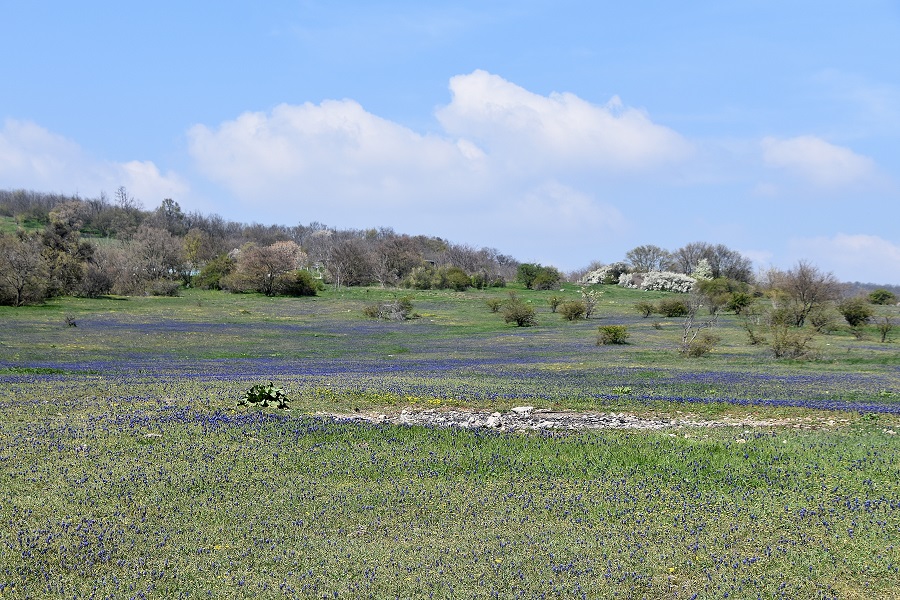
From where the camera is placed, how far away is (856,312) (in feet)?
200

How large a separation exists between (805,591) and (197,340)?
147 ft

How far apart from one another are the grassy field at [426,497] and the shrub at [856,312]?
45855mm

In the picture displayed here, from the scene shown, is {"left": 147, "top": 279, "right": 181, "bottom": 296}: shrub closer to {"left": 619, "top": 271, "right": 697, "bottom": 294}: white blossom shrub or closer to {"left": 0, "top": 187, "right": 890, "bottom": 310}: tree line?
{"left": 0, "top": 187, "right": 890, "bottom": 310}: tree line

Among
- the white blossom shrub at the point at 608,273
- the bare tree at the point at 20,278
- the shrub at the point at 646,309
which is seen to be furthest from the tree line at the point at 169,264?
the shrub at the point at 646,309

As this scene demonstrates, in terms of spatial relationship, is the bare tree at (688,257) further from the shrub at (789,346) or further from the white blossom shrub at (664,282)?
the shrub at (789,346)

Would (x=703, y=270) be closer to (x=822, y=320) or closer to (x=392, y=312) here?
(x=822, y=320)

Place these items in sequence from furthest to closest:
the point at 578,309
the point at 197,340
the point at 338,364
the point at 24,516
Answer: the point at 578,309, the point at 197,340, the point at 338,364, the point at 24,516

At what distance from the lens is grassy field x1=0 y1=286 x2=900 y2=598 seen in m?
7.57

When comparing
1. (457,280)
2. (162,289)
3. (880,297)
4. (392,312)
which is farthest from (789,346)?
(880,297)

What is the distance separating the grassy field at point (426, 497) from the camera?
24.8ft

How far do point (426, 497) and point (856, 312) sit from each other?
209 feet

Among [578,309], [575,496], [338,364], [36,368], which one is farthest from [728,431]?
[578,309]

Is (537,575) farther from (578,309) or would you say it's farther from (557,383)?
(578,309)

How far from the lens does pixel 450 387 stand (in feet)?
70.7
